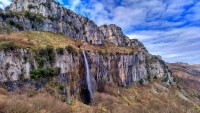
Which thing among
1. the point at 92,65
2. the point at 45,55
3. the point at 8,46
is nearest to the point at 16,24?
the point at 45,55

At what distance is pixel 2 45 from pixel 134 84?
112 metres

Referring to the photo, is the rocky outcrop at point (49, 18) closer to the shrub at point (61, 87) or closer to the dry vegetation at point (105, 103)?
the shrub at point (61, 87)

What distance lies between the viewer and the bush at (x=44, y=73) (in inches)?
3362

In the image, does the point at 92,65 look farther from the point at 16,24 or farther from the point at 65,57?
the point at 16,24

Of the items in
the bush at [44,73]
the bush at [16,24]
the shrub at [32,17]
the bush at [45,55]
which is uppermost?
the shrub at [32,17]

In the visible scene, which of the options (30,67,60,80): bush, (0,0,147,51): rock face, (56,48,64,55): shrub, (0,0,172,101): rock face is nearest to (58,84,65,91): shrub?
(0,0,172,101): rock face

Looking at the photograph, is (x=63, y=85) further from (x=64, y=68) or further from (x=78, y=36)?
(x=78, y=36)

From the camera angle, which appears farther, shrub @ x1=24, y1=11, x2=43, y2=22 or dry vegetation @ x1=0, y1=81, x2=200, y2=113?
shrub @ x1=24, y1=11, x2=43, y2=22

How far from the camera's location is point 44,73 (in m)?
89.3

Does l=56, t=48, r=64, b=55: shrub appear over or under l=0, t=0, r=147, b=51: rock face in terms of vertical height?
under

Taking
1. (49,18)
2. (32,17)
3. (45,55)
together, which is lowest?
(45,55)

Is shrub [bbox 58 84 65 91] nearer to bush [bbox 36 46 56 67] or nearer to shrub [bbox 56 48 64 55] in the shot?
bush [bbox 36 46 56 67]

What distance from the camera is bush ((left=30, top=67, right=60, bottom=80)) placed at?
8540 centimetres

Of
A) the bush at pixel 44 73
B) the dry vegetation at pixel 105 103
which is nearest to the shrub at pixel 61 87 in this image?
the bush at pixel 44 73
